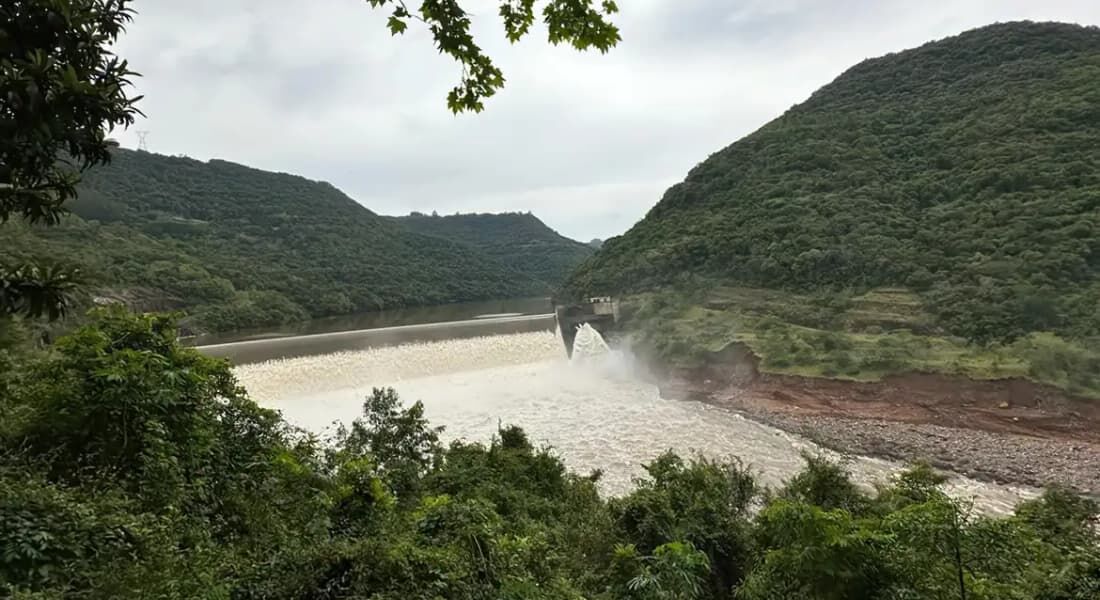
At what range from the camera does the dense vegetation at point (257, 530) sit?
341cm

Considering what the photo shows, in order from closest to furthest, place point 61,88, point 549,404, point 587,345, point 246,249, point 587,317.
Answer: point 61,88, point 549,404, point 587,345, point 587,317, point 246,249

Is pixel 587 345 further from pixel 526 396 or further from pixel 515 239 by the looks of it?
pixel 515 239

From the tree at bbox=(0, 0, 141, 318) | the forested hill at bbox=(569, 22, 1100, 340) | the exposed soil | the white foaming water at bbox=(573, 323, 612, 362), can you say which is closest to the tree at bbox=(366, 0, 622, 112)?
the tree at bbox=(0, 0, 141, 318)

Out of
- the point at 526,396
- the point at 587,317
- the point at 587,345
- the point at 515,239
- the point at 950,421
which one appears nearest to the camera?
the point at 950,421

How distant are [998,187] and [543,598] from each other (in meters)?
41.7

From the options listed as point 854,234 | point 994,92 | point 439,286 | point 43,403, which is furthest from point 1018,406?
point 439,286

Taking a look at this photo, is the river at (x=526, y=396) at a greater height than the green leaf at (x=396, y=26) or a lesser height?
lesser

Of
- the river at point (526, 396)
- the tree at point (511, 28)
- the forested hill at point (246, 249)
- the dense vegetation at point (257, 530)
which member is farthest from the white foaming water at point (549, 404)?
the tree at point (511, 28)

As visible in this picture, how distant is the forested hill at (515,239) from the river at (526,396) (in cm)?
5959

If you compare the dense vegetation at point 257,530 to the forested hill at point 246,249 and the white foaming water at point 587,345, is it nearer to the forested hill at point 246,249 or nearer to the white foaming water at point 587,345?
the forested hill at point 246,249

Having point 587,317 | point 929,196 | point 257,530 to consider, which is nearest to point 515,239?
point 587,317

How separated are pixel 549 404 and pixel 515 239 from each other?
326 ft

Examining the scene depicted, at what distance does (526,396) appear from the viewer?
27906 millimetres

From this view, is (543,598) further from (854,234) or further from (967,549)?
(854,234)
